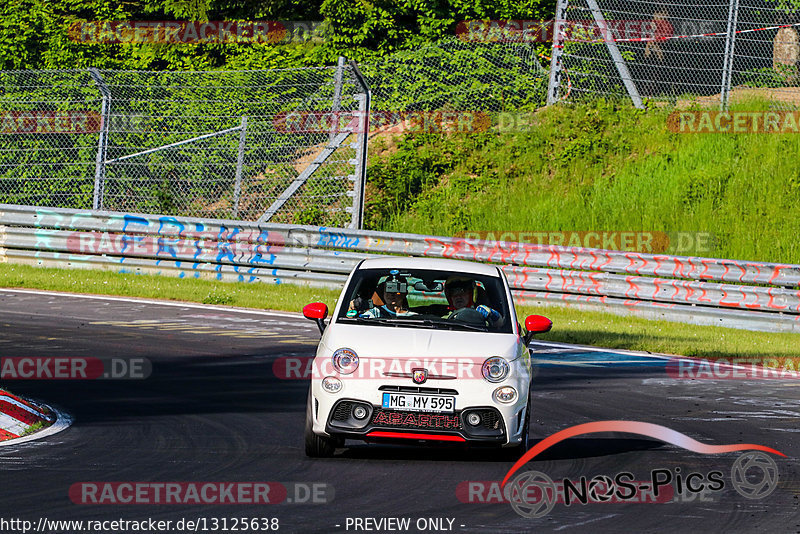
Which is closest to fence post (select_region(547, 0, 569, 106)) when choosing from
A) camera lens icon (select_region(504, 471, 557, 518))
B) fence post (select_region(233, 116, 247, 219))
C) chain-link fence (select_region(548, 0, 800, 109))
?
chain-link fence (select_region(548, 0, 800, 109))

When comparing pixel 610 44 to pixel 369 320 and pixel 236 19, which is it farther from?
pixel 369 320

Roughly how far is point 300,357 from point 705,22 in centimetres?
1538

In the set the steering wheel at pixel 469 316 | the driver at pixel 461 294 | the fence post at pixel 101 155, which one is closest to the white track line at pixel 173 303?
the fence post at pixel 101 155

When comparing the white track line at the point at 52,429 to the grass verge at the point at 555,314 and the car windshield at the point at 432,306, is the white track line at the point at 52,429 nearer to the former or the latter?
the car windshield at the point at 432,306

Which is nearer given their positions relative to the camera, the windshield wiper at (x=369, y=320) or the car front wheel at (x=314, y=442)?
the car front wheel at (x=314, y=442)

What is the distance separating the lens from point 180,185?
79.5ft

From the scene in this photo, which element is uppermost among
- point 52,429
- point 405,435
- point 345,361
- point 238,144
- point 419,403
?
point 238,144

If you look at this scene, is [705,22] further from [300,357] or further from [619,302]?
[300,357]

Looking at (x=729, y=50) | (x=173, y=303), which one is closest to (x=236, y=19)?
(x=729, y=50)

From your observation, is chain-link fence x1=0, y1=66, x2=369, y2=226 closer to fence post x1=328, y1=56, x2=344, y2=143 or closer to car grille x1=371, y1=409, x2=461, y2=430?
fence post x1=328, y1=56, x2=344, y2=143

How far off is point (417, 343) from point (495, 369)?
0.57 meters

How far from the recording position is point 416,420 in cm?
859

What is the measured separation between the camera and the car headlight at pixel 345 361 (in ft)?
28.5

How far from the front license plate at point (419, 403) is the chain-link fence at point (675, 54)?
18.1 meters
